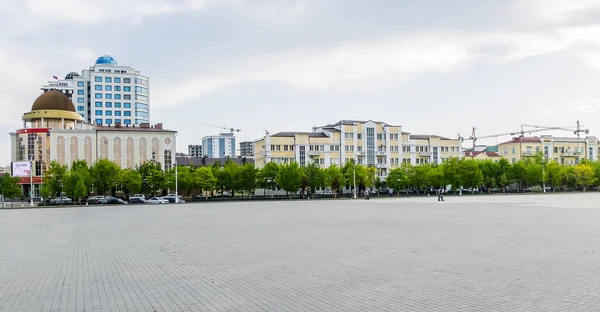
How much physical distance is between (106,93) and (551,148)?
115 m

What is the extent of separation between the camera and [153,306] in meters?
8.73

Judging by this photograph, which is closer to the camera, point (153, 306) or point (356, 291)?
point (153, 306)

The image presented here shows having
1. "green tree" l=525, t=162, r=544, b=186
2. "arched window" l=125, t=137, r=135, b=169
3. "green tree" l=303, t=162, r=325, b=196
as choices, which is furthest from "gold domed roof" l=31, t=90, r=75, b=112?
"green tree" l=525, t=162, r=544, b=186

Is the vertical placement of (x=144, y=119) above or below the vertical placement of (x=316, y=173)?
above

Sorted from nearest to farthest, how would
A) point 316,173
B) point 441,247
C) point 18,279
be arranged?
point 18,279, point 441,247, point 316,173

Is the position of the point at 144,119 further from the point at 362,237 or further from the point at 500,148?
the point at 362,237

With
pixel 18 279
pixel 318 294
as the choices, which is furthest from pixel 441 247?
pixel 18 279

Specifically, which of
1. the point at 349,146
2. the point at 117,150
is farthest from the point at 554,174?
the point at 117,150

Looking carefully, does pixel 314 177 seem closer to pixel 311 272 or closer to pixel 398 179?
pixel 398 179

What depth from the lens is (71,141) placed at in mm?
89625

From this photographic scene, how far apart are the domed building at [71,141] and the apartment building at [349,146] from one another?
20222 millimetres

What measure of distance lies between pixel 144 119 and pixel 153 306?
13748cm

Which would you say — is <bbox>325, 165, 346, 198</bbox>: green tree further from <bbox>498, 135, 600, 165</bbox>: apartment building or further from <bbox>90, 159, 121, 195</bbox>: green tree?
<bbox>498, 135, 600, 165</bbox>: apartment building

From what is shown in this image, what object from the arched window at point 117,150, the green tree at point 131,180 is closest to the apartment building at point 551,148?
the arched window at point 117,150
